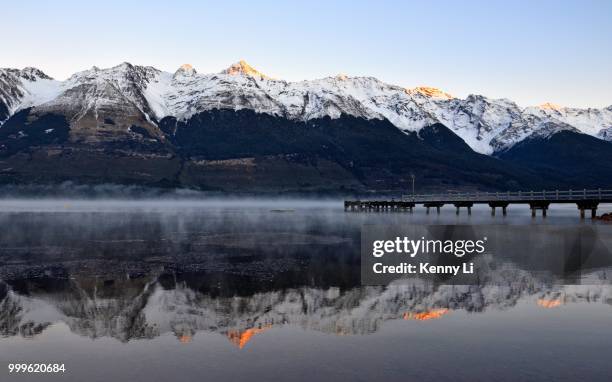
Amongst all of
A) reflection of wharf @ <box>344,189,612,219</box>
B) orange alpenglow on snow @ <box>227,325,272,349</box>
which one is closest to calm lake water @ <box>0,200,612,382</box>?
orange alpenglow on snow @ <box>227,325,272,349</box>

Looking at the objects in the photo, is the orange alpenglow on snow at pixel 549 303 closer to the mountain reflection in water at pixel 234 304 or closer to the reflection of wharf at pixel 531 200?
the mountain reflection in water at pixel 234 304

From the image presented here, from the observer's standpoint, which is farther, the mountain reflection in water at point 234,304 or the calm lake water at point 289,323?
the mountain reflection in water at point 234,304

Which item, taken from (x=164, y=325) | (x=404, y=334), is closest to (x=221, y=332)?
(x=164, y=325)

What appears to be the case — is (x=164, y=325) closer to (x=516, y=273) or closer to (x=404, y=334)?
(x=404, y=334)

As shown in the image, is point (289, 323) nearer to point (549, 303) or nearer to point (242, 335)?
point (242, 335)

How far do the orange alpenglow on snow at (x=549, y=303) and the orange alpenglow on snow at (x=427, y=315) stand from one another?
4579mm

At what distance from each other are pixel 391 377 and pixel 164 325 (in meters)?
10.8

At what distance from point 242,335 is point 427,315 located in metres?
8.13

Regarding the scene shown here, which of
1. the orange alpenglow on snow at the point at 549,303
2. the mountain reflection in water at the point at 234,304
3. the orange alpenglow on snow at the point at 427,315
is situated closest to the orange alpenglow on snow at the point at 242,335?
the mountain reflection in water at the point at 234,304

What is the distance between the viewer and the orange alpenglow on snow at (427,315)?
26.5 m

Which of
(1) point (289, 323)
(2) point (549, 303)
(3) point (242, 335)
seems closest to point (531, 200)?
(2) point (549, 303)

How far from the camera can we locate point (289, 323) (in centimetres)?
2589

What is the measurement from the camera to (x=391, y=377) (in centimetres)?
1833

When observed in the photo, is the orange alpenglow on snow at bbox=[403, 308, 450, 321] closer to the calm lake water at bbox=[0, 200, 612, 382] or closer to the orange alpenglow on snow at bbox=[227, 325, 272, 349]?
the calm lake water at bbox=[0, 200, 612, 382]
